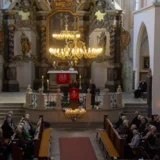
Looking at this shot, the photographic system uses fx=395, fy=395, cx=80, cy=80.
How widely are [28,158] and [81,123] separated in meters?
5.63

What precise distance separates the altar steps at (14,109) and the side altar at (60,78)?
3.27 metres

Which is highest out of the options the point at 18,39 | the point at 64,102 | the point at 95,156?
the point at 18,39

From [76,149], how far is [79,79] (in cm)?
1012

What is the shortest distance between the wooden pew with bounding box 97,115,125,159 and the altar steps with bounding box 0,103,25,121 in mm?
4831

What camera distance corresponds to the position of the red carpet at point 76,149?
1285 cm

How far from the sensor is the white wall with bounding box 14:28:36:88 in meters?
25.4

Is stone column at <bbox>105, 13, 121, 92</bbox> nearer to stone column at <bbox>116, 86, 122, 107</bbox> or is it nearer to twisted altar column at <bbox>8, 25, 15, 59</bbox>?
stone column at <bbox>116, 86, 122, 107</bbox>

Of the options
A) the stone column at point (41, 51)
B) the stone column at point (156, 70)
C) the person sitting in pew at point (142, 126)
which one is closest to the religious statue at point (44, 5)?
the stone column at point (41, 51)

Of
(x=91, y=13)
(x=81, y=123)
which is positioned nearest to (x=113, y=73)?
(x=91, y=13)

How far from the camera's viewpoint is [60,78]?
21.7 metres

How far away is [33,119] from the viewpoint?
18047mm

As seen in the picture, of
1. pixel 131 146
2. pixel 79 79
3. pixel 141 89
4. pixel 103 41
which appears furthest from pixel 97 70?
pixel 131 146

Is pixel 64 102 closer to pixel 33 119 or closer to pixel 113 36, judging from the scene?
pixel 33 119

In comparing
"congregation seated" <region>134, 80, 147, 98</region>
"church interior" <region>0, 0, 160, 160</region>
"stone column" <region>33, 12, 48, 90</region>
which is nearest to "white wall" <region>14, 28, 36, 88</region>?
"church interior" <region>0, 0, 160, 160</region>
